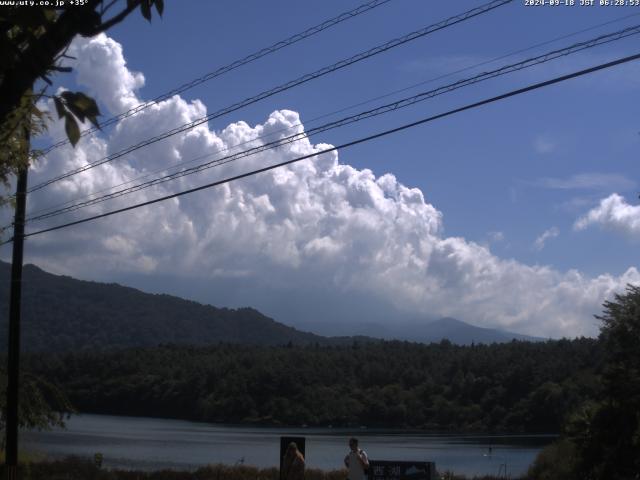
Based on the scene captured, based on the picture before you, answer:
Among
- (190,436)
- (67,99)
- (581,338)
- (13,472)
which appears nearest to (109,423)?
(190,436)

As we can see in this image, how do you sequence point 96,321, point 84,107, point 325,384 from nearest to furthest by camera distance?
point 84,107 → point 325,384 → point 96,321

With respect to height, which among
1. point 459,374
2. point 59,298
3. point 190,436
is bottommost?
point 190,436


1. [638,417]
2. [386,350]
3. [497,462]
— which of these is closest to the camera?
[638,417]

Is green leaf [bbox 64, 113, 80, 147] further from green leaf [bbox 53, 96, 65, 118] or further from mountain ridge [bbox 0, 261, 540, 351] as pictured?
mountain ridge [bbox 0, 261, 540, 351]

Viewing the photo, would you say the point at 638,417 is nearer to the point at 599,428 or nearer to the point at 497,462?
the point at 599,428

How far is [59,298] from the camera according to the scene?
18262 cm

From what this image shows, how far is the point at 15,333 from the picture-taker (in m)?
21.1

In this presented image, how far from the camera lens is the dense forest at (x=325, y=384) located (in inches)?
2384

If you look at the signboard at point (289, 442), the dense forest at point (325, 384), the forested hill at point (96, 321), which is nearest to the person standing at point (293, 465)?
the signboard at point (289, 442)

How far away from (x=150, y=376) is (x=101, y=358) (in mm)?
4689

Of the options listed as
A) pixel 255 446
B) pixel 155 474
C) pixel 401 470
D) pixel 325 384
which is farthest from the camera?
pixel 325 384

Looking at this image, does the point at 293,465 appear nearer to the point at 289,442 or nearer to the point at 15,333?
the point at 289,442

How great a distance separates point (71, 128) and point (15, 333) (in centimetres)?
1783

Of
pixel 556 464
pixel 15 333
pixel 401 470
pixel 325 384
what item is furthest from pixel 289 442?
pixel 325 384
